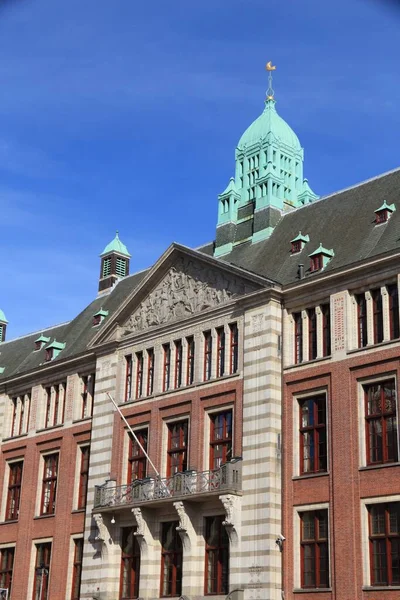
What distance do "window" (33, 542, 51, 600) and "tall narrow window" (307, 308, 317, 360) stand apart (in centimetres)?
1863

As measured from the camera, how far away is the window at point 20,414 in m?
54.1

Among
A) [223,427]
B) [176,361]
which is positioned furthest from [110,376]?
[223,427]

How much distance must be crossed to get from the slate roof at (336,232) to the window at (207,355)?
3.92 meters

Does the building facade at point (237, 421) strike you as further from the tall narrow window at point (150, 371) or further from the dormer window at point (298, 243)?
the dormer window at point (298, 243)

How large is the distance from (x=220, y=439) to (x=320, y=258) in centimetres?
898

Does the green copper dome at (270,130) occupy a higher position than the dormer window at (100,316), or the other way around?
the green copper dome at (270,130)

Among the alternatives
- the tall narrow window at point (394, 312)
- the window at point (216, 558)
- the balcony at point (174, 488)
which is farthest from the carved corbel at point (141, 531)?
the tall narrow window at point (394, 312)

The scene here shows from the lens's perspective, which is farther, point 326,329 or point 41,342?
point 41,342

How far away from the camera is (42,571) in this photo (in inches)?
1912

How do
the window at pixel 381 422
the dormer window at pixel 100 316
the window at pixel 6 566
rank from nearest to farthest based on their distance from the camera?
the window at pixel 381 422, the window at pixel 6 566, the dormer window at pixel 100 316

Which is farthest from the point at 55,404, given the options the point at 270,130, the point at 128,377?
the point at 270,130

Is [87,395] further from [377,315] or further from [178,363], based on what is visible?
[377,315]

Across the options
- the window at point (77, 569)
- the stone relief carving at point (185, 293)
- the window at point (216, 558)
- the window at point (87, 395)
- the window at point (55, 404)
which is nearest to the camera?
the window at point (216, 558)

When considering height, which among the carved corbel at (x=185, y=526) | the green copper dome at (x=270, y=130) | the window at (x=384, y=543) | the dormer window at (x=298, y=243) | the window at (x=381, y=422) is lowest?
the window at (x=384, y=543)
